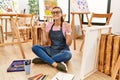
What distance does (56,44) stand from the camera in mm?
2346

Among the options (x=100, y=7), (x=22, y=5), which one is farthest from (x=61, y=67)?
(x=22, y=5)

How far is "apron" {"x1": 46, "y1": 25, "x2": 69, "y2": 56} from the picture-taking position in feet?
7.55

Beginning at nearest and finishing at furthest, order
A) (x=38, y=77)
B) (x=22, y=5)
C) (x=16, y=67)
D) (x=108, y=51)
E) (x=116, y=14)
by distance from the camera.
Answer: (x=108, y=51), (x=38, y=77), (x=16, y=67), (x=116, y=14), (x=22, y=5)

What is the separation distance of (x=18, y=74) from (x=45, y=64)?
0.48 meters

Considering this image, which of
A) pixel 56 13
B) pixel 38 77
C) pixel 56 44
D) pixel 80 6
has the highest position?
pixel 80 6

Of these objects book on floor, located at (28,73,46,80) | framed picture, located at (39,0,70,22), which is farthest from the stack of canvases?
framed picture, located at (39,0,70,22)

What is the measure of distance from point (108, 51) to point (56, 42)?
91cm

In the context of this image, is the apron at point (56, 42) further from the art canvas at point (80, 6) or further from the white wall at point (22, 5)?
the white wall at point (22, 5)

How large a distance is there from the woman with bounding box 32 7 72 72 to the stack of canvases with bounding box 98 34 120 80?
596 mm

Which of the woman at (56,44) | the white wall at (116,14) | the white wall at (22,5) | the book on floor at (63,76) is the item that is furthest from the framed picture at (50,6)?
the book on floor at (63,76)

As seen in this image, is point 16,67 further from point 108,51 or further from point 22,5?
point 22,5

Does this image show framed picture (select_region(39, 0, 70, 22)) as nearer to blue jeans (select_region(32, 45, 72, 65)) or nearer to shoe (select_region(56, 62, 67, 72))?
blue jeans (select_region(32, 45, 72, 65))

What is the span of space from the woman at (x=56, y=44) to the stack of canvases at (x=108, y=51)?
0.60m

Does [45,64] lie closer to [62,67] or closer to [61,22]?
[62,67]
